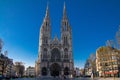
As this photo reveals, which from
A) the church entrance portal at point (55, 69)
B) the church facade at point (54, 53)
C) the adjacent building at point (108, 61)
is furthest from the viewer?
the church entrance portal at point (55, 69)

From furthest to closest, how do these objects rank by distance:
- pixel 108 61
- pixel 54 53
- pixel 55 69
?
pixel 54 53 → pixel 55 69 → pixel 108 61

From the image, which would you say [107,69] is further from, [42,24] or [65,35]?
[42,24]

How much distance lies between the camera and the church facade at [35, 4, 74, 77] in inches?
4277

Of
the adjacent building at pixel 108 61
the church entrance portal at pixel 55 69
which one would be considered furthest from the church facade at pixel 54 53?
the adjacent building at pixel 108 61

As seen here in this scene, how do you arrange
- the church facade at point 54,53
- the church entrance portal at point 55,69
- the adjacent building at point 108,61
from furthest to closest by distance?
the church entrance portal at point 55,69
the church facade at point 54,53
the adjacent building at point 108,61

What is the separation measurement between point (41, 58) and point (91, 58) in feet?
129

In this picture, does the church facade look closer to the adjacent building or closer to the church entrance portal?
the church entrance portal

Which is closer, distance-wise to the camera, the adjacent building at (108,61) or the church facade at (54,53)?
the adjacent building at (108,61)

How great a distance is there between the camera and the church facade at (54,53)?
356 ft

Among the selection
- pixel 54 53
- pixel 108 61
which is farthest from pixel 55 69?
pixel 108 61

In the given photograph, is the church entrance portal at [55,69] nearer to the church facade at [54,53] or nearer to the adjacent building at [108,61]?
the church facade at [54,53]

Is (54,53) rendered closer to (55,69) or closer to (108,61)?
(55,69)

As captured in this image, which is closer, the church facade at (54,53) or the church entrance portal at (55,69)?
the church facade at (54,53)

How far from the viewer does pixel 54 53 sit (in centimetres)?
11331
